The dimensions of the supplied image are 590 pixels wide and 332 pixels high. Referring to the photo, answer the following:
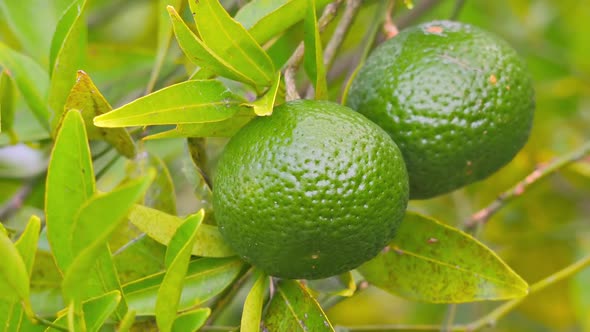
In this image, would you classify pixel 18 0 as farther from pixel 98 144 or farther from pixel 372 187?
pixel 372 187

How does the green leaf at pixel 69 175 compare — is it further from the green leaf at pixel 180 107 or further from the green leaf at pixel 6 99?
the green leaf at pixel 6 99

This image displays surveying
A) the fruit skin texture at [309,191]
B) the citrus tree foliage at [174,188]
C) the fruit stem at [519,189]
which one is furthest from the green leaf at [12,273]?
the fruit stem at [519,189]

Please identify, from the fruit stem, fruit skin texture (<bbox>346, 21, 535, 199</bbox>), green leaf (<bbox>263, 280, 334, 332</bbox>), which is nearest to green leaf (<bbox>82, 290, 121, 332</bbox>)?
green leaf (<bbox>263, 280, 334, 332</bbox>)

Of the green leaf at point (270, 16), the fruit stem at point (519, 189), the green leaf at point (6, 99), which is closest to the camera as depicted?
the green leaf at point (270, 16)

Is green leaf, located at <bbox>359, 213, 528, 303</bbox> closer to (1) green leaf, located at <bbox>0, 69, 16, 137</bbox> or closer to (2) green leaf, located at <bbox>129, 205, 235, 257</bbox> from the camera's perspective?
(2) green leaf, located at <bbox>129, 205, 235, 257</bbox>

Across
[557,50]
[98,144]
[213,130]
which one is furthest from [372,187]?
[557,50]

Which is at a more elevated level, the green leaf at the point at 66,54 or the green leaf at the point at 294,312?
the green leaf at the point at 66,54

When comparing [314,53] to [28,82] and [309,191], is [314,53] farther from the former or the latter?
[28,82]
